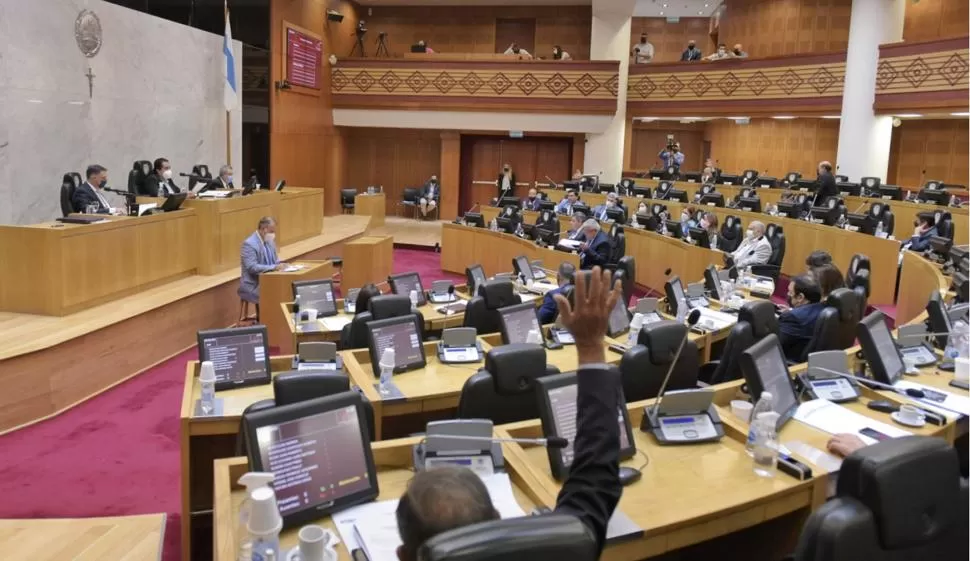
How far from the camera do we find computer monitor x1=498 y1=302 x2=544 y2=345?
5363 millimetres

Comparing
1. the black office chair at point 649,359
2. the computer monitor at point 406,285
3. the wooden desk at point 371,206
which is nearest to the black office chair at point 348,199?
the wooden desk at point 371,206

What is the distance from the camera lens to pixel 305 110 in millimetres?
18312

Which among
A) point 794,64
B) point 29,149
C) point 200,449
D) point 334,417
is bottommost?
point 200,449

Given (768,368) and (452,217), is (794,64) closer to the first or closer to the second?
(452,217)

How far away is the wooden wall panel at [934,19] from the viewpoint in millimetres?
17859

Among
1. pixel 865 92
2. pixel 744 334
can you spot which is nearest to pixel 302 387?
pixel 744 334

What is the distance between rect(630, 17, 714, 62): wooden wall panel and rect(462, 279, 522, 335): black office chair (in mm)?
19204

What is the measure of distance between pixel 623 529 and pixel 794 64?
1652cm

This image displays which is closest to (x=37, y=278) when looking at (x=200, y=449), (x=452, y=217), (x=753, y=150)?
(x=200, y=449)

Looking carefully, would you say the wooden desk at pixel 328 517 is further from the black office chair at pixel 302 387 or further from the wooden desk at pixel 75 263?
the wooden desk at pixel 75 263

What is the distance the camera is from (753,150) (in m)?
21.5

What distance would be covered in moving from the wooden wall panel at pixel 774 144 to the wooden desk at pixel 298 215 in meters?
12.7

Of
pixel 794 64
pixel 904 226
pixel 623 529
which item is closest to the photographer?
pixel 623 529

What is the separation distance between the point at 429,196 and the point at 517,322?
14.7m
